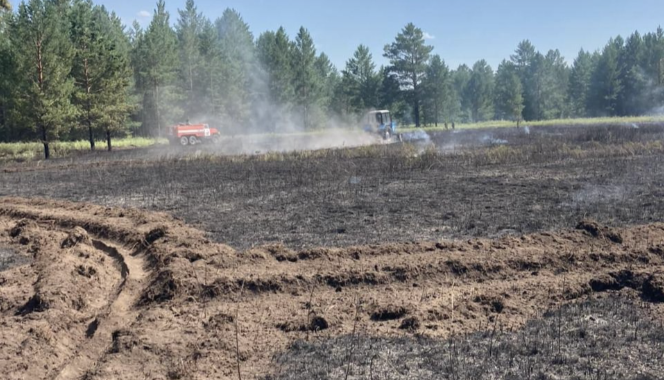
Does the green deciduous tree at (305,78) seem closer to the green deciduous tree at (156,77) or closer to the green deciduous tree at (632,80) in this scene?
the green deciduous tree at (156,77)

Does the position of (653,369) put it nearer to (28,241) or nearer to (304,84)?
(28,241)

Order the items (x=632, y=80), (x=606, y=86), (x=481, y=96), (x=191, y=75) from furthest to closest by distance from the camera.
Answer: (x=481, y=96) < (x=606, y=86) < (x=632, y=80) < (x=191, y=75)

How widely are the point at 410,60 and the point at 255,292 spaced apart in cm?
7566

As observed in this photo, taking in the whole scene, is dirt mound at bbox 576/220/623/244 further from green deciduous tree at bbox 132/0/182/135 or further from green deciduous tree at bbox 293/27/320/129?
green deciduous tree at bbox 293/27/320/129

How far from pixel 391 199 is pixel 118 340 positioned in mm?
8916

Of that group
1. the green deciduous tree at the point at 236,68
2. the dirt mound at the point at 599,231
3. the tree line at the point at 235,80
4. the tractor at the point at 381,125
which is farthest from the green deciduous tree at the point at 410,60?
the dirt mound at the point at 599,231

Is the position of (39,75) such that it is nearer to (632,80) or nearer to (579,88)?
(632,80)

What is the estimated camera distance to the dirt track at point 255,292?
5582 millimetres

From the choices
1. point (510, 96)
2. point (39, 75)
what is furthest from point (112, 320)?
point (510, 96)

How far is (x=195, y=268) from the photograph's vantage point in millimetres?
7973

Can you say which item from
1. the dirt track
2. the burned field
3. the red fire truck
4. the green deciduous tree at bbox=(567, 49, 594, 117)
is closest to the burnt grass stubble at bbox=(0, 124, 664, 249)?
the burned field

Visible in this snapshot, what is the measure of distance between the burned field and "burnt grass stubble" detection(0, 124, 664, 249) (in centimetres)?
10

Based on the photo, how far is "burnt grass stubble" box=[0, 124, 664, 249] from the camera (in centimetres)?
1050

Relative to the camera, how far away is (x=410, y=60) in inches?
3105
